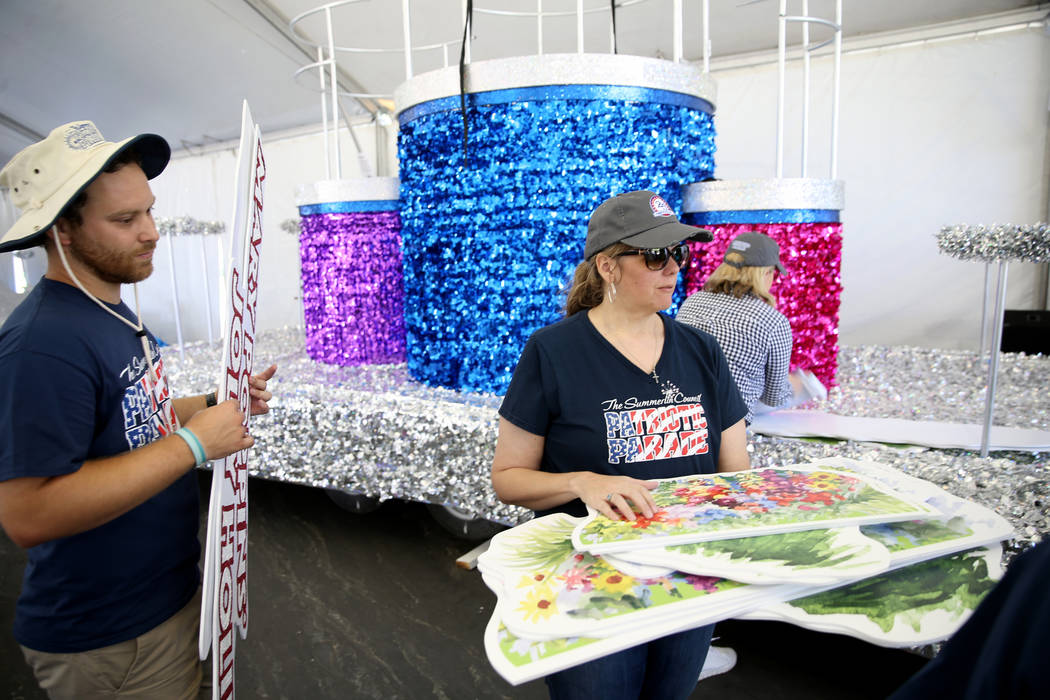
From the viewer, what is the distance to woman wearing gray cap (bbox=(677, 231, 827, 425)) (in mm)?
1828

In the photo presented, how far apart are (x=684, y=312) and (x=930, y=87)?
133 inches

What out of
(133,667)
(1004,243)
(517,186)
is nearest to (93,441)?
(133,667)

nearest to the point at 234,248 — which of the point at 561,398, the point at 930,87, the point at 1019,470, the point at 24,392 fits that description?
the point at 24,392

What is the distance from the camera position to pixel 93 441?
0.86m

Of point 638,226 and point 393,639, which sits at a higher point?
point 638,226

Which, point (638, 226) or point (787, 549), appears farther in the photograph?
point (638, 226)

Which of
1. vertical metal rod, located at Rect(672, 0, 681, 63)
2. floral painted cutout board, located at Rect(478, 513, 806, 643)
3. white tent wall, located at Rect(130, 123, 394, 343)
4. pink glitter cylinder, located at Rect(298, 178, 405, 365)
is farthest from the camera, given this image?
white tent wall, located at Rect(130, 123, 394, 343)

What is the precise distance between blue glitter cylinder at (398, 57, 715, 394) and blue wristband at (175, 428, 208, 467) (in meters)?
1.41

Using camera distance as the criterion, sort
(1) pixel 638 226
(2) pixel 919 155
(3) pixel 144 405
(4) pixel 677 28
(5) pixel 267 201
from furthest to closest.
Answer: (5) pixel 267 201 < (2) pixel 919 155 < (4) pixel 677 28 < (1) pixel 638 226 < (3) pixel 144 405

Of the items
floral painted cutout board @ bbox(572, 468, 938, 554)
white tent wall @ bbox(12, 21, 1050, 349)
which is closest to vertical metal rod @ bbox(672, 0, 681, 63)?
floral painted cutout board @ bbox(572, 468, 938, 554)

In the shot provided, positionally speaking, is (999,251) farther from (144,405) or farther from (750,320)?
(144,405)

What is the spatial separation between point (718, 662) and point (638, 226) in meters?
1.33

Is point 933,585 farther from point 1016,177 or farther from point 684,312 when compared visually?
point 1016,177

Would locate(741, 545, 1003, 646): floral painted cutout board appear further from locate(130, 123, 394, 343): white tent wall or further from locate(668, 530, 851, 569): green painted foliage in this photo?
locate(130, 123, 394, 343): white tent wall
